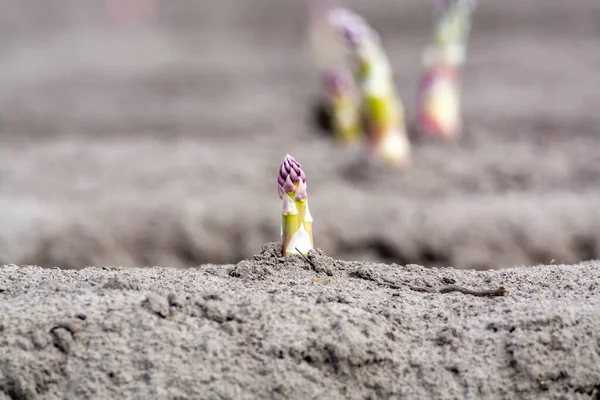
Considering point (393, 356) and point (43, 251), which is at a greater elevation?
point (43, 251)

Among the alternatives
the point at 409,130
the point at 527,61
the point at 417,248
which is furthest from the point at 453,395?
the point at 527,61

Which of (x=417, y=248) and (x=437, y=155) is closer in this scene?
(x=417, y=248)

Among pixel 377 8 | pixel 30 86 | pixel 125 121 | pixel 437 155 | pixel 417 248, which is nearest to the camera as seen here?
pixel 417 248

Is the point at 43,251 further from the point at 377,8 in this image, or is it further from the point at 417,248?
the point at 377,8

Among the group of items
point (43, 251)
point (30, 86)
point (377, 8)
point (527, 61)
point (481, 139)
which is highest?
point (377, 8)

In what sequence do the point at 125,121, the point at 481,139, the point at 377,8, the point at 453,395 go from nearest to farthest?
the point at 453,395 → the point at 481,139 → the point at 125,121 → the point at 377,8

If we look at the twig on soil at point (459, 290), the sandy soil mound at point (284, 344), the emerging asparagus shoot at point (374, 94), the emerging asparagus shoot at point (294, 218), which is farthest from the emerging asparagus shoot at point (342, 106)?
the sandy soil mound at point (284, 344)

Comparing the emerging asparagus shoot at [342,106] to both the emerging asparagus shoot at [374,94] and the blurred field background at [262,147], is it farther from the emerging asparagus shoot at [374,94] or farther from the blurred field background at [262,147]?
the emerging asparagus shoot at [374,94]
